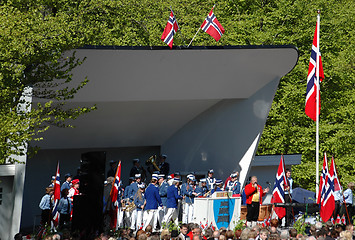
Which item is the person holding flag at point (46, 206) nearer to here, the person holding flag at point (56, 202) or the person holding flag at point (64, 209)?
the person holding flag at point (64, 209)

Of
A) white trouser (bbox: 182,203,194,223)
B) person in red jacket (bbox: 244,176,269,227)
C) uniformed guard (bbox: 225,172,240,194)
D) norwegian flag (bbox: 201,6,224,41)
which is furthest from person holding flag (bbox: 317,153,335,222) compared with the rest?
norwegian flag (bbox: 201,6,224,41)

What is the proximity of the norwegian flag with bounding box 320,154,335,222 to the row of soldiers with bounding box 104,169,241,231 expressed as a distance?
3581mm

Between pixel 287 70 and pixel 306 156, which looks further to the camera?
pixel 306 156

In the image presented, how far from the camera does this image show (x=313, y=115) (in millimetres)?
22234

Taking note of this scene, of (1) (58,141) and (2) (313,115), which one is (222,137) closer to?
(2) (313,115)

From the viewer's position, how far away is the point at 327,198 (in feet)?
57.4

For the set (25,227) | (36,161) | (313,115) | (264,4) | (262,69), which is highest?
(264,4)

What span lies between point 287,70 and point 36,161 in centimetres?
993

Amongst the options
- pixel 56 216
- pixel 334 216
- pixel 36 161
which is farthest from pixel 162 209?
pixel 36 161

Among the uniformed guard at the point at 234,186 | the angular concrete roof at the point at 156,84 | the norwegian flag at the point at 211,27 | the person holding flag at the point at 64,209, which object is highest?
the norwegian flag at the point at 211,27

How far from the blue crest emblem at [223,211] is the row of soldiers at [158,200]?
3.64 feet

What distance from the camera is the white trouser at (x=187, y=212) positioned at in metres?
20.2

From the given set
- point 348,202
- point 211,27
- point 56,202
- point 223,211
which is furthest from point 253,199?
point 56,202

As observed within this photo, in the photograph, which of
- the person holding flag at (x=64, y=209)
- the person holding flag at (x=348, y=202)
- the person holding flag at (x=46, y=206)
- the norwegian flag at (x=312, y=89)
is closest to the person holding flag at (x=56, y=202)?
the person holding flag at (x=64, y=209)
